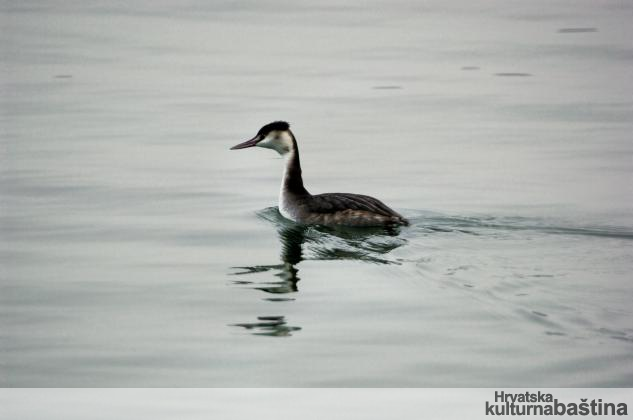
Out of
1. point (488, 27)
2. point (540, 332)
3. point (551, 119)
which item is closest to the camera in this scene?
point (540, 332)

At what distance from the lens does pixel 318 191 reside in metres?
12.2

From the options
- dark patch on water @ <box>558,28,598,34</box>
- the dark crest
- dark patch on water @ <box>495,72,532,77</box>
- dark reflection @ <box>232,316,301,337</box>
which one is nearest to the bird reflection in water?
dark reflection @ <box>232,316,301,337</box>

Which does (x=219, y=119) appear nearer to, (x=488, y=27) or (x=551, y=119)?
(x=551, y=119)

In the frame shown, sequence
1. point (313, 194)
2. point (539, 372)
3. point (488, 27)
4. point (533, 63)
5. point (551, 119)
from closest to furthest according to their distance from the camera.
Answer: point (539, 372) < point (313, 194) < point (551, 119) < point (533, 63) < point (488, 27)

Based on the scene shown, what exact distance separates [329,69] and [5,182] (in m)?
6.19

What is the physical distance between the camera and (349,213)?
10.5 m

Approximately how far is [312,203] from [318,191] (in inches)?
51.4

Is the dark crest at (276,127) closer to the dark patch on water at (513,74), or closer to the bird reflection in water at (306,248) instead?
the bird reflection in water at (306,248)

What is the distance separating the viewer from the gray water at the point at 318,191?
289 inches

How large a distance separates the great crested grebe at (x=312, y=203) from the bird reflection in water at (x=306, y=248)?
8 centimetres

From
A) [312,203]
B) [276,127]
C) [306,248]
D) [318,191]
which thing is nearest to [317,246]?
[306,248]

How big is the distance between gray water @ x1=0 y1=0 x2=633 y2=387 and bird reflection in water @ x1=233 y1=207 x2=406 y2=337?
0.03 metres

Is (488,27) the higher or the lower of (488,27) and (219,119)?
the higher

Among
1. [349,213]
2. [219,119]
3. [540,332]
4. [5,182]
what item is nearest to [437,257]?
[349,213]
